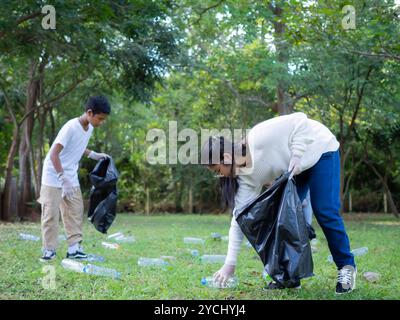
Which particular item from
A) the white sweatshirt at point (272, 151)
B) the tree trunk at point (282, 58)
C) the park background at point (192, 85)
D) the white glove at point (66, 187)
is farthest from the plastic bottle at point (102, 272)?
the tree trunk at point (282, 58)

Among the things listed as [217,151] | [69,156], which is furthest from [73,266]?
[217,151]

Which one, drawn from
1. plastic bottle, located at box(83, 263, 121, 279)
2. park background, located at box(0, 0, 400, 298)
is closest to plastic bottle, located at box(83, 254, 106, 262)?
park background, located at box(0, 0, 400, 298)

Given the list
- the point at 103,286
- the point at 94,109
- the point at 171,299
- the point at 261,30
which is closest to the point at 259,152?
the point at 171,299

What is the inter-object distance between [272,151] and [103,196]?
2777mm

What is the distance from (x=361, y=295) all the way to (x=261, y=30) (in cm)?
1047

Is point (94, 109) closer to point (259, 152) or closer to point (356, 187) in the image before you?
point (259, 152)

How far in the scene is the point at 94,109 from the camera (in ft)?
17.4

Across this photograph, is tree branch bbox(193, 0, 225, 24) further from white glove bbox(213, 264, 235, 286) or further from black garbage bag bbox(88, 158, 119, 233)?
white glove bbox(213, 264, 235, 286)

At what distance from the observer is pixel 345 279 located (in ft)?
12.2

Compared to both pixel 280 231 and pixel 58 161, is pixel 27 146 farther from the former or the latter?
pixel 280 231

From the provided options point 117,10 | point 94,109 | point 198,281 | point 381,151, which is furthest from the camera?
point 381,151

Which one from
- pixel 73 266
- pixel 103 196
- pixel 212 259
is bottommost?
pixel 212 259

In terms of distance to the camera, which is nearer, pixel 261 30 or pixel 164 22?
pixel 164 22

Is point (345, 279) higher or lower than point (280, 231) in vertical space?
lower
